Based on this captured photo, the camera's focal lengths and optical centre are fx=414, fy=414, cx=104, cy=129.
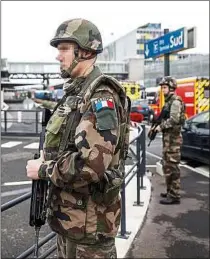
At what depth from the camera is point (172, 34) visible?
28.5 feet

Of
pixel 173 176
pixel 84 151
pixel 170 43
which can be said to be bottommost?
pixel 173 176

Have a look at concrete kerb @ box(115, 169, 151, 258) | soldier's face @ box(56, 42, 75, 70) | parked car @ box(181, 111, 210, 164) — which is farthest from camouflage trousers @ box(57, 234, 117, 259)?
parked car @ box(181, 111, 210, 164)

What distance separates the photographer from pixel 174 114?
5562mm

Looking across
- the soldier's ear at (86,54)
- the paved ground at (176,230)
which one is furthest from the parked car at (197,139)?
the soldier's ear at (86,54)

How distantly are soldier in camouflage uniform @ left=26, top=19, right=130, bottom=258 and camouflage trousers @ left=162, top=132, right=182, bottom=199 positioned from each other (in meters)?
3.68

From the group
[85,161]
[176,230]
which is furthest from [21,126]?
[85,161]

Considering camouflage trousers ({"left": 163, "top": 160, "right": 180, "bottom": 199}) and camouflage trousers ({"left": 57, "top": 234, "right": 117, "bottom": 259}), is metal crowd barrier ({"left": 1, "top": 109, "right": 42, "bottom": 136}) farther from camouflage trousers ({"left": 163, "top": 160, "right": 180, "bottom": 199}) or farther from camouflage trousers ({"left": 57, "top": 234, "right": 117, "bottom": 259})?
camouflage trousers ({"left": 57, "top": 234, "right": 117, "bottom": 259})

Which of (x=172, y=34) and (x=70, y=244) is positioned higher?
(x=172, y=34)

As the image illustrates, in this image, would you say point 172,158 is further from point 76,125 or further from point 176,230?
point 76,125

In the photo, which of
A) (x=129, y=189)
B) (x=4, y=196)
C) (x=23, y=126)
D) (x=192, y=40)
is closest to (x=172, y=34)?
(x=192, y=40)

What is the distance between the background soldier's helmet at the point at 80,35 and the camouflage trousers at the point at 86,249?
0.97 metres

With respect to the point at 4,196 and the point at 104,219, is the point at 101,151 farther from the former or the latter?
the point at 4,196

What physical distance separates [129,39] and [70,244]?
65862 millimetres

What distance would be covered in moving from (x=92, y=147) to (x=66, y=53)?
513 mm
